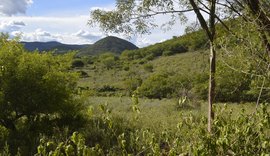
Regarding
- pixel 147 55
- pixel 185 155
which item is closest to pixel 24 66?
pixel 185 155

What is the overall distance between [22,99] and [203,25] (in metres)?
5.63

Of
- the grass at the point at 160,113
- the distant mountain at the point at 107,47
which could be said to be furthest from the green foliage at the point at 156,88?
the distant mountain at the point at 107,47

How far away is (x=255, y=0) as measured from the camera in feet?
17.1

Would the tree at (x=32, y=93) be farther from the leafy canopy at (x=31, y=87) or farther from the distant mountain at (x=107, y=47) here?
the distant mountain at (x=107, y=47)

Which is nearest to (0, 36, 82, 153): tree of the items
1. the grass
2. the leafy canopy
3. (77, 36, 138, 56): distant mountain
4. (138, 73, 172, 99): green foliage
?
the leafy canopy

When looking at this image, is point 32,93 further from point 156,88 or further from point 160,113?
point 156,88

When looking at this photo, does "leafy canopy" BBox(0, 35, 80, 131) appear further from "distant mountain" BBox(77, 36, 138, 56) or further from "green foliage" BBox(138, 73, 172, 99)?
"distant mountain" BBox(77, 36, 138, 56)

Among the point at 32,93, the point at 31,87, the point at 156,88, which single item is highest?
the point at 31,87

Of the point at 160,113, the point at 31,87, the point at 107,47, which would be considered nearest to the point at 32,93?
the point at 31,87

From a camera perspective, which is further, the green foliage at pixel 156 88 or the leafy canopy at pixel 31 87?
the green foliage at pixel 156 88

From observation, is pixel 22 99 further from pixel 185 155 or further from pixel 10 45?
pixel 185 155

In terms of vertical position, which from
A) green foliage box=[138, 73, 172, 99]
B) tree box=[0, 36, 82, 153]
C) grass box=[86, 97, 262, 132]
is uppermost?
tree box=[0, 36, 82, 153]

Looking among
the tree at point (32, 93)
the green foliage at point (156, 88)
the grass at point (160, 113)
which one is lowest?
the green foliage at point (156, 88)

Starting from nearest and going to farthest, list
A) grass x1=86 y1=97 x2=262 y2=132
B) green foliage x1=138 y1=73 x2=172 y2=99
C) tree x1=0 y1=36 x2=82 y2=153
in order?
1. grass x1=86 y1=97 x2=262 y2=132
2. tree x1=0 y1=36 x2=82 y2=153
3. green foliage x1=138 y1=73 x2=172 y2=99
